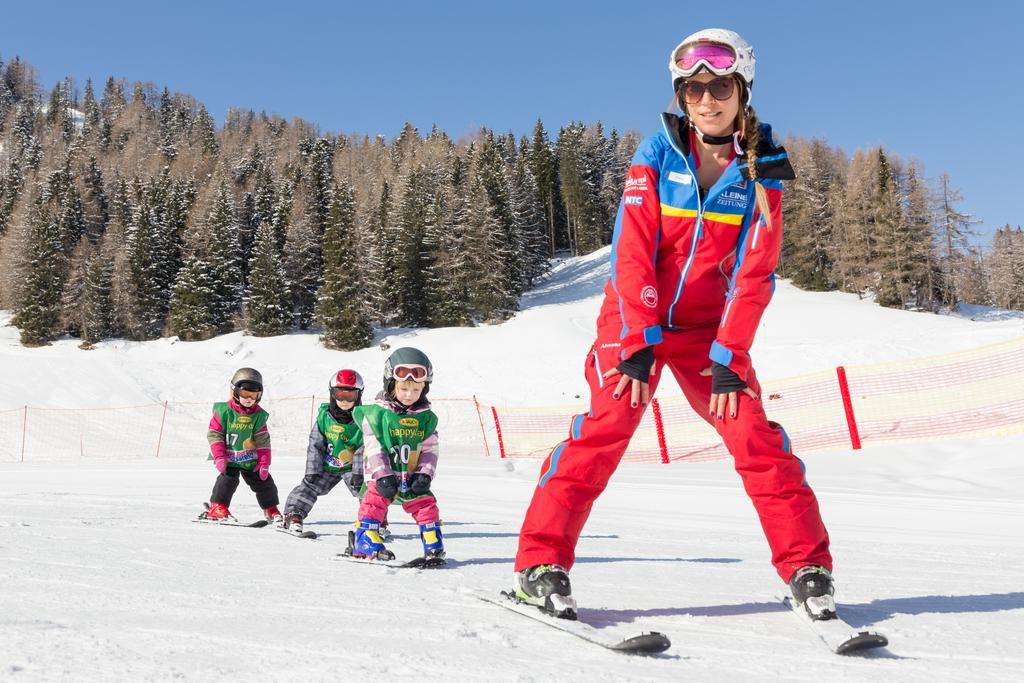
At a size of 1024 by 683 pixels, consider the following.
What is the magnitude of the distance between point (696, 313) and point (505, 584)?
1539 mm

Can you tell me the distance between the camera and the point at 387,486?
14.6ft

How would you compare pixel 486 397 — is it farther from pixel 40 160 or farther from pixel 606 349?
pixel 40 160

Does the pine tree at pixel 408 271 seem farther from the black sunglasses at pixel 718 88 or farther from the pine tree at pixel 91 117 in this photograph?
the pine tree at pixel 91 117

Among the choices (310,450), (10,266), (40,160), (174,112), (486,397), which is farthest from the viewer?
(174,112)

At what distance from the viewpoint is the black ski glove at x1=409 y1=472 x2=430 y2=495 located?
455 centimetres

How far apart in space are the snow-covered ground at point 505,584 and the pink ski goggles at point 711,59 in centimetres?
198

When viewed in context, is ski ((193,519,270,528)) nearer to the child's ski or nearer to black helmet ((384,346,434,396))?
the child's ski

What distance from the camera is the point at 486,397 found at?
3594 centimetres

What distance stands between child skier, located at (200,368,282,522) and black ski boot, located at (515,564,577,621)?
4.58 metres

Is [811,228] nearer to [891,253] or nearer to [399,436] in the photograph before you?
[891,253]

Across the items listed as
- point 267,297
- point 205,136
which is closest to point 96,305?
point 267,297

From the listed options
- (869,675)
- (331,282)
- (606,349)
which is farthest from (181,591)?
(331,282)

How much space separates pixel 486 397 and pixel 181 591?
3314 cm

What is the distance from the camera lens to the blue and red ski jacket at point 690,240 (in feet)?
9.07
